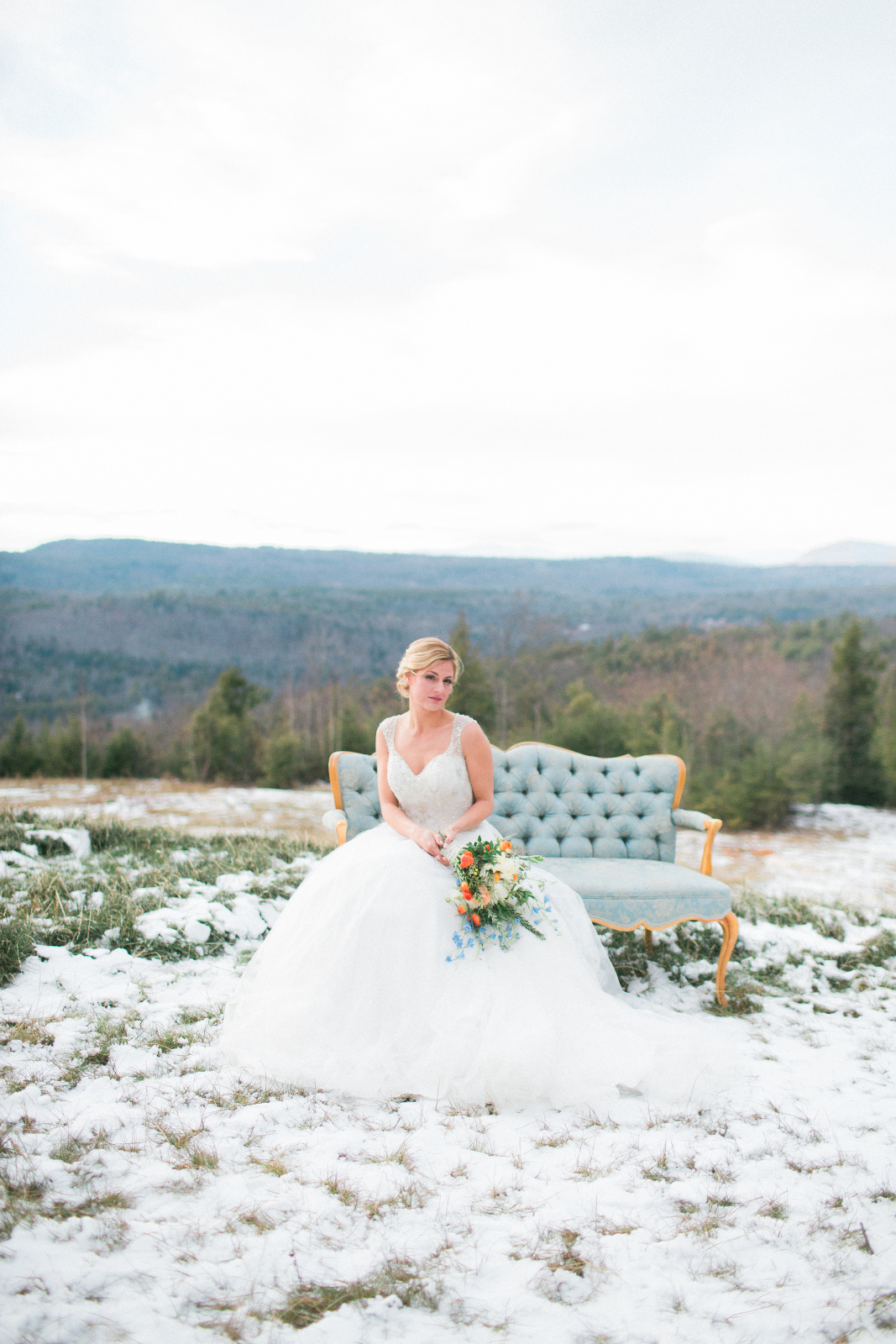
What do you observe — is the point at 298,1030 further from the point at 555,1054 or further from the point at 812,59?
the point at 812,59

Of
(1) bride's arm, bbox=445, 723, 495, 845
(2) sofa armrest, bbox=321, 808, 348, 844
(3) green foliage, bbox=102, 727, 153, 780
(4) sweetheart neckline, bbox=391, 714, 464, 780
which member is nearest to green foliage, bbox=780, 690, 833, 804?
(2) sofa armrest, bbox=321, 808, 348, 844

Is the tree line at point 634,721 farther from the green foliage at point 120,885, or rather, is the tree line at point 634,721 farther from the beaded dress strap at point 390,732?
the beaded dress strap at point 390,732

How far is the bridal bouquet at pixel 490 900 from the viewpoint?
2717 mm

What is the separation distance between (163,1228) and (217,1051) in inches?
38.1

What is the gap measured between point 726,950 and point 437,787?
5.63ft

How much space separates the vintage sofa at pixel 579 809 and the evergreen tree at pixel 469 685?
13450 millimetres

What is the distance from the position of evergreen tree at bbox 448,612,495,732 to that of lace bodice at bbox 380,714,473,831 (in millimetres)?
14379

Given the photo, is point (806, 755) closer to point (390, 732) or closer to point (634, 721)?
point (634, 721)

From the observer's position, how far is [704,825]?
12.8 feet

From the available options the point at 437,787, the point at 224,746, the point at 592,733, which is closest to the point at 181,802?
the point at 224,746

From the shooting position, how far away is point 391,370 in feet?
38.8

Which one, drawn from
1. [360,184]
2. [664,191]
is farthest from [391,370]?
[664,191]

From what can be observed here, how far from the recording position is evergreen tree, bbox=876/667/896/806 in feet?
55.7

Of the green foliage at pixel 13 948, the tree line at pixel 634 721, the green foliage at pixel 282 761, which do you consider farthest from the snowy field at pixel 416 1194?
the green foliage at pixel 282 761
